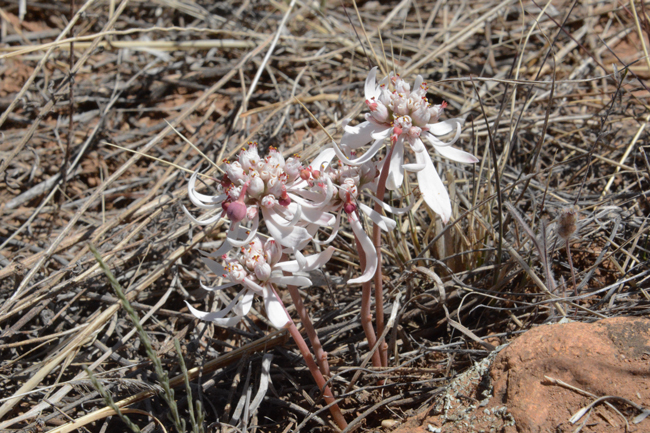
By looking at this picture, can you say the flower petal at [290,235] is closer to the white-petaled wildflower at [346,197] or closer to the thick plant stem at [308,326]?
the white-petaled wildflower at [346,197]

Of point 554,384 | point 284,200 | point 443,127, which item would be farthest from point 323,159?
point 554,384

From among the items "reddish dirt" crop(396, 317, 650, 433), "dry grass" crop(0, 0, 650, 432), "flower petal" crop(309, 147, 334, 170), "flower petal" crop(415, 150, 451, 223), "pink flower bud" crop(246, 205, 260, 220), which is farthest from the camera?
"dry grass" crop(0, 0, 650, 432)

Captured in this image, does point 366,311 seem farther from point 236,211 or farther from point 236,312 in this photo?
point 236,211

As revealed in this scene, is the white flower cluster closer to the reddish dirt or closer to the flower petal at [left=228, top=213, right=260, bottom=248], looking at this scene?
the flower petal at [left=228, top=213, right=260, bottom=248]

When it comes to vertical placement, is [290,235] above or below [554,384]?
above

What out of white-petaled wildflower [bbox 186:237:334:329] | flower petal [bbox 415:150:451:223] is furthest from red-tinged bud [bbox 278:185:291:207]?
flower petal [bbox 415:150:451:223]

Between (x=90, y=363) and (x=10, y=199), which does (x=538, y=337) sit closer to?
(x=90, y=363)

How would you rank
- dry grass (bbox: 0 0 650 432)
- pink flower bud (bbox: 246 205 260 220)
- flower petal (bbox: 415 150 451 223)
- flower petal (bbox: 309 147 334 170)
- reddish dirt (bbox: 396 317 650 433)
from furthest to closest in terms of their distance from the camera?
dry grass (bbox: 0 0 650 432), flower petal (bbox: 309 147 334 170), flower petal (bbox: 415 150 451 223), pink flower bud (bbox: 246 205 260 220), reddish dirt (bbox: 396 317 650 433)
